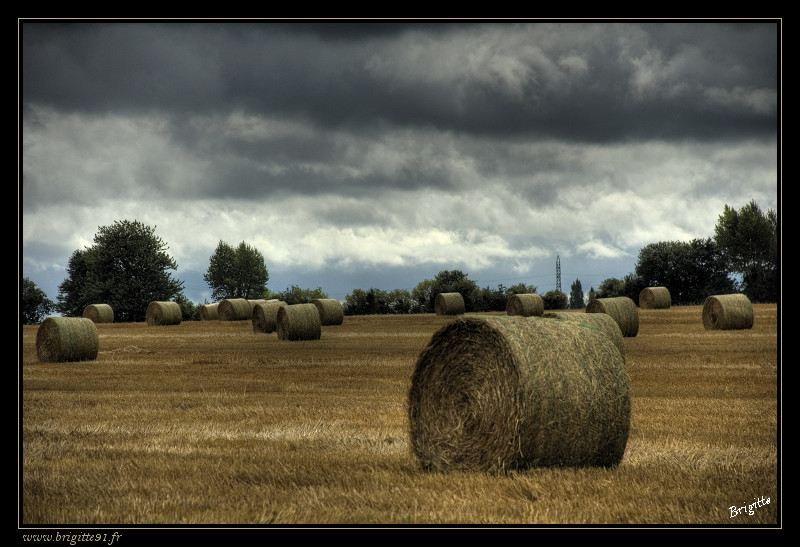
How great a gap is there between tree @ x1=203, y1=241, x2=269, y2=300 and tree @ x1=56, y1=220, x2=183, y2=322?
27.0 metres

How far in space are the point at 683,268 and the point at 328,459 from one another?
7785cm

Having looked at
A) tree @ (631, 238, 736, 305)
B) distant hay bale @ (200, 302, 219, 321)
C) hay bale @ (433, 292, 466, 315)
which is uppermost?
tree @ (631, 238, 736, 305)

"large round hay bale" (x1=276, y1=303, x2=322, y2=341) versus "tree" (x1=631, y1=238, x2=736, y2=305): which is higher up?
"tree" (x1=631, y1=238, x2=736, y2=305)

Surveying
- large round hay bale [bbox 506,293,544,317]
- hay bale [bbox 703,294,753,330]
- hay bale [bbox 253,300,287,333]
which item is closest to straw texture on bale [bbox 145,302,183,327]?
hay bale [bbox 253,300,287,333]

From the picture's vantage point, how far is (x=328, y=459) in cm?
916

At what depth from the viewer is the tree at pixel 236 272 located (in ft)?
333

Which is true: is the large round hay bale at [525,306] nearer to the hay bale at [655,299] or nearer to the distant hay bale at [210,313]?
the hay bale at [655,299]

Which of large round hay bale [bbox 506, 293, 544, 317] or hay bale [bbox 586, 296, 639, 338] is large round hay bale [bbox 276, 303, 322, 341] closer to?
hay bale [bbox 586, 296, 639, 338]

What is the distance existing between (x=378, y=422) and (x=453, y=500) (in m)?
4.88

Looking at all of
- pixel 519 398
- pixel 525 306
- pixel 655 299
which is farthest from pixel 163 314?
pixel 519 398

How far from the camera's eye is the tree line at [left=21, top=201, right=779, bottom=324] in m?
61.4

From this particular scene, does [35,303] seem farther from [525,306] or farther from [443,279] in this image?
[525,306]

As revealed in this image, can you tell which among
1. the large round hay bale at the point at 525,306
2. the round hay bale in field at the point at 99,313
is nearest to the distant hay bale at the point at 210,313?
the round hay bale in field at the point at 99,313
